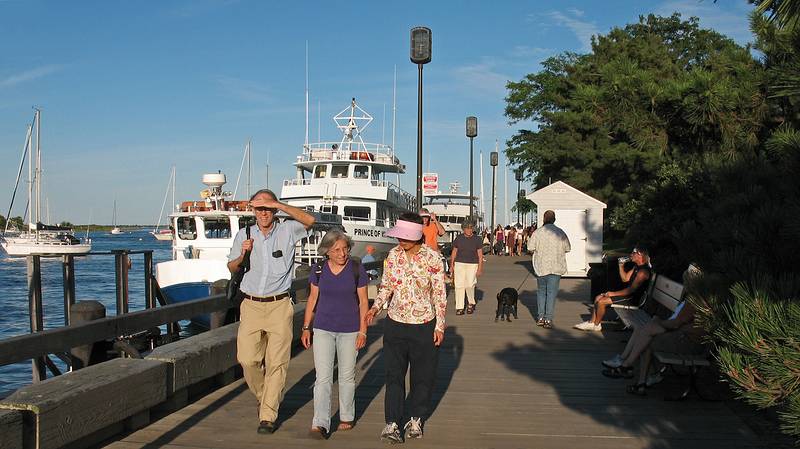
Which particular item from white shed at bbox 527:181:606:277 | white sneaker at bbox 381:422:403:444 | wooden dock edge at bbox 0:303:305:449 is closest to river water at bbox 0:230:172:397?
wooden dock edge at bbox 0:303:305:449

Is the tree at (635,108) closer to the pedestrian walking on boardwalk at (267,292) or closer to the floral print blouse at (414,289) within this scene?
the floral print blouse at (414,289)

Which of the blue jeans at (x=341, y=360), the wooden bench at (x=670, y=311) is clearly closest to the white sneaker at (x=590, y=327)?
the wooden bench at (x=670, y=311)

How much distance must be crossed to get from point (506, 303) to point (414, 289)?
7.43 meters

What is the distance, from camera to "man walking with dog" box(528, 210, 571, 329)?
1198 cm

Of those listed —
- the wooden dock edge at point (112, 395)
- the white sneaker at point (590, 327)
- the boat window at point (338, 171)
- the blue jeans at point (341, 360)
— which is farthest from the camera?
the boat window at point (338, 171)

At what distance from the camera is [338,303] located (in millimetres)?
6316

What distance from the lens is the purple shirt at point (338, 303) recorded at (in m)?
6.31

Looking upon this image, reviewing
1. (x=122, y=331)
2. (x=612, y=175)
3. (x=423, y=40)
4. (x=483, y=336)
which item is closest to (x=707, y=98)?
(x=483, y=336)

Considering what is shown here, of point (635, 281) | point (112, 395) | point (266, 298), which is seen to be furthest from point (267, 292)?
point (635, 281)

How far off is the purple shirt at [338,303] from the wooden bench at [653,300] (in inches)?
156

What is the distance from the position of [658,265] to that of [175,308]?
6947 millimetres

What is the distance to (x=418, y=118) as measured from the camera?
2112 centimetres

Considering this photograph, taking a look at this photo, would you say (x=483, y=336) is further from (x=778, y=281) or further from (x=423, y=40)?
(x=423, y=40)

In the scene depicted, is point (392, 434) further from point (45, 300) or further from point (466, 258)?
point (45, 300)
